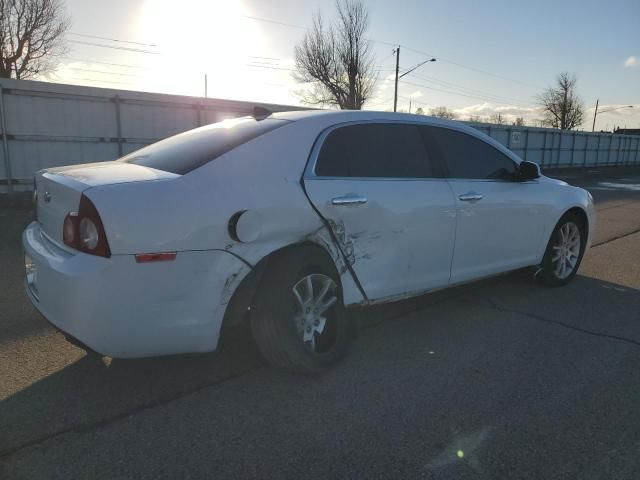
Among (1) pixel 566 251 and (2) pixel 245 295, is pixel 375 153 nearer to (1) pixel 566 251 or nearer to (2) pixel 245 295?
(2) pixel 245 295

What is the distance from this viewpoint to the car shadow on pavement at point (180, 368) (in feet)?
8.46

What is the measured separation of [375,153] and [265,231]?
109cm

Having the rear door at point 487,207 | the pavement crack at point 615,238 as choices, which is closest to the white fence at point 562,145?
the pavement crack at point 615,238

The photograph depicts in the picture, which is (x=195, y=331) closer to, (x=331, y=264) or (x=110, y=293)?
(x=110, y=293)

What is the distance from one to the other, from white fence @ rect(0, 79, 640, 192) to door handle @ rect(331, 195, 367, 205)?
31.1 feet

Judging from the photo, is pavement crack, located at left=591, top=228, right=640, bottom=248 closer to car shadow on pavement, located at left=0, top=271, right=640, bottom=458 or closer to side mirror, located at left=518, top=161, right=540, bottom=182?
car shadow on pavement, located at left=0, top=271, right=640, bottom=458

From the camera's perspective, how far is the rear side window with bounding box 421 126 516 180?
392 centimetres

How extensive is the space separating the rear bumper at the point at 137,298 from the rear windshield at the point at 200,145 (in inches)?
22.1

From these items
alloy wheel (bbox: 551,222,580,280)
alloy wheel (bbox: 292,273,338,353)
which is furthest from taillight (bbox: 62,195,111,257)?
alloy wheel (bbox: 551,222,580,280)

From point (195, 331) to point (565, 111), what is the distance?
6982 cm

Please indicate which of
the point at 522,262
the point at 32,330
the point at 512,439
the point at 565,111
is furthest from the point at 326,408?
the point at 565,111

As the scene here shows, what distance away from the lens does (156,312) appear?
A: 100 inches

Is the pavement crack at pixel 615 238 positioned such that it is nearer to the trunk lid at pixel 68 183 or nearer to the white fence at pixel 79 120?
the trunk lid at pixel 68 183

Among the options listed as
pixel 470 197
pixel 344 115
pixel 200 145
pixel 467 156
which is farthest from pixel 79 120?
pixel 470 197
